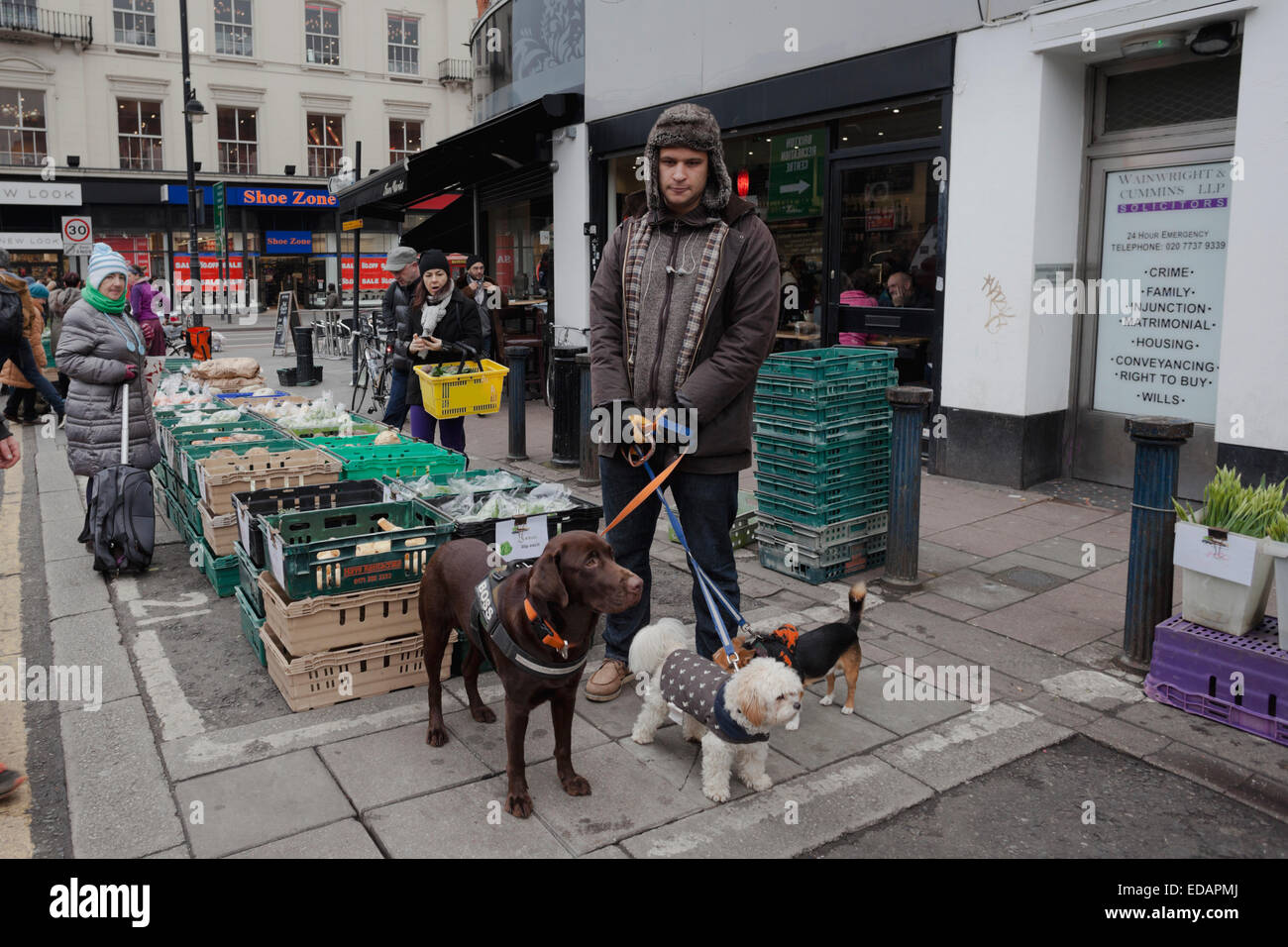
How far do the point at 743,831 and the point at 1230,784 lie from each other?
181 centimetres

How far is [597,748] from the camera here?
3809 millimetres

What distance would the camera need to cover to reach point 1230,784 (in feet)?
11.5

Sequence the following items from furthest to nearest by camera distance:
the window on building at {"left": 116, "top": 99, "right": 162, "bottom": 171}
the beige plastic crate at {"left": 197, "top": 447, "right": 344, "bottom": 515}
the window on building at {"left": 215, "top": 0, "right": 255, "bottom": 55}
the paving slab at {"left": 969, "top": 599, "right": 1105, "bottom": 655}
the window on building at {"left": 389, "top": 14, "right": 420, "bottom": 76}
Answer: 1. the window on building at {"left": 389, "top": 14, "right": 420, "bottom": 76}
2. the window on building at {"left": 215, "top": 0, "right": 255, "bottom": 55}
3. the window on building at {"left": 116, "top": 99, "right": 162, "bottom": 171}
4. the beige plastic crate at {"left": 197, "top": 447, "right": 344, "bottom": 515}
5. the paving slab at {"left": 969, "top": 599, "right": 1105, "bottom": 655}

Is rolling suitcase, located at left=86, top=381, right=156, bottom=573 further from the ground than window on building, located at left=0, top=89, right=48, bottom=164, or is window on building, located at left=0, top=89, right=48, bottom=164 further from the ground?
window on building, located at left=0, top=89, right=48, bottom=164

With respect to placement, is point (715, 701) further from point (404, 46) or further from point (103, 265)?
point (404, 46)

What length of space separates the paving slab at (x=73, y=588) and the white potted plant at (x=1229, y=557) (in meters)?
5.61

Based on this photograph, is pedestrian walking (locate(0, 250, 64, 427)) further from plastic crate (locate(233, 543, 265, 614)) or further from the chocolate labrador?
the chocolate labrador

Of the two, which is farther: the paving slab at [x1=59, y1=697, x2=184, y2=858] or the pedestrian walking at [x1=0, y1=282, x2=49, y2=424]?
the pedestrian walking at [x1=0, y1=282, x2=49, y2=424]

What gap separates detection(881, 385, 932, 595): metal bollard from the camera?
17.9 ft

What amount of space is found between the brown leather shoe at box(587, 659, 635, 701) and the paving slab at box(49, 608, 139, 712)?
2.07 m

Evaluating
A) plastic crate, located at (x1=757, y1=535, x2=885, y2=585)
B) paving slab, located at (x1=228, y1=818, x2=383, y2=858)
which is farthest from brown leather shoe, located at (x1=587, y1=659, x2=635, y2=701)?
plastic crate, located at (x1=757, y1=535, x2=885, y2=585)

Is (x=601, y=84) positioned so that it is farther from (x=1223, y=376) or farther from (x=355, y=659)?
(x=355, y=659)

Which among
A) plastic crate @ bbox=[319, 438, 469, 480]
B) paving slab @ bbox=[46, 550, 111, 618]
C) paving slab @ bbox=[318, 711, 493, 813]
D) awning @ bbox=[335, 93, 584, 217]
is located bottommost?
paving slab @ bbox=[318, 711, 493, 813]

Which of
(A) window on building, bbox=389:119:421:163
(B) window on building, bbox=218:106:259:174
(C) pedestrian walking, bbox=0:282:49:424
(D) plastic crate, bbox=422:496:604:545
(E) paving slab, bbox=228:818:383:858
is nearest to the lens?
(E) paving slab, bbox=228:818:383:858
